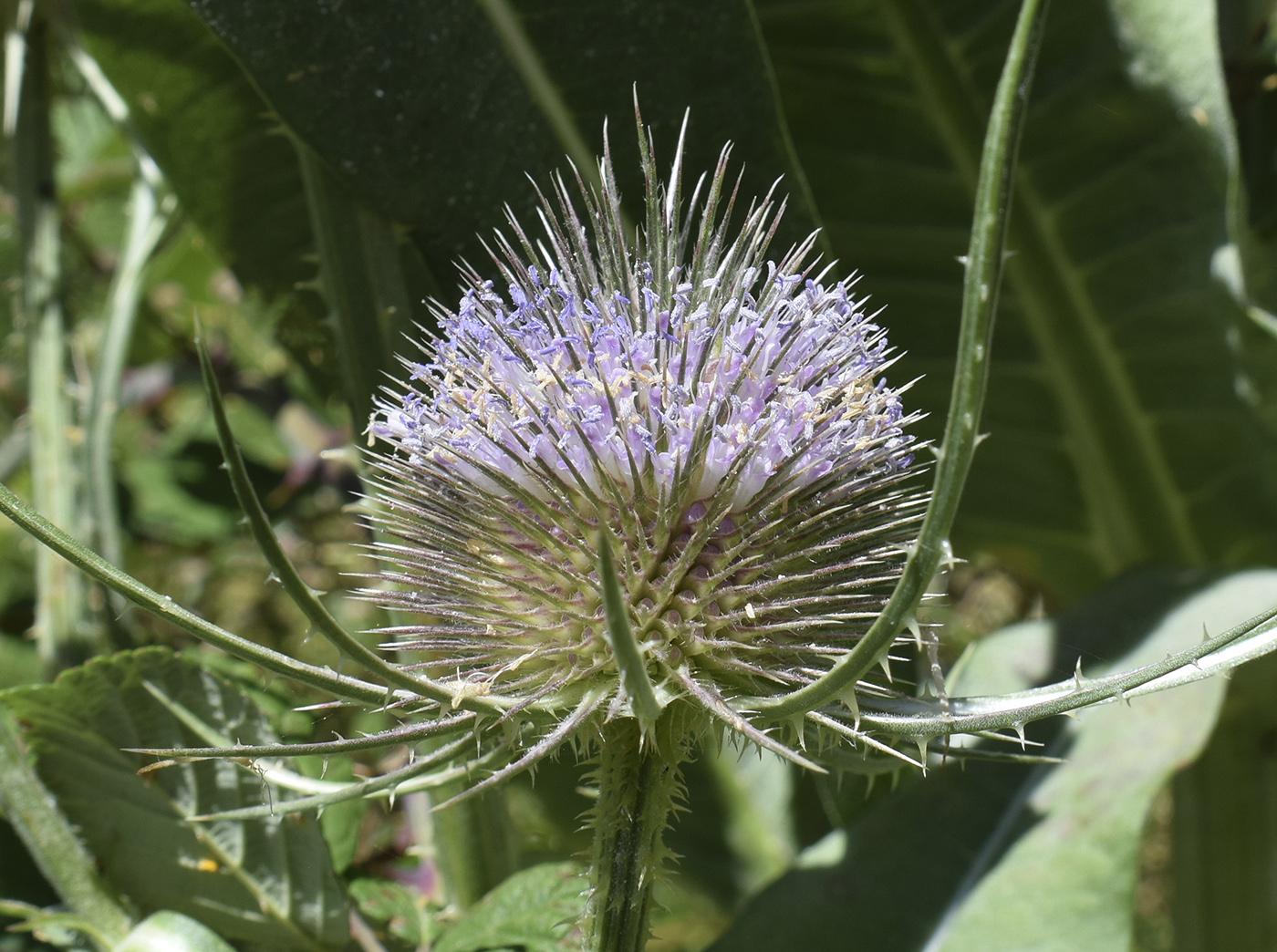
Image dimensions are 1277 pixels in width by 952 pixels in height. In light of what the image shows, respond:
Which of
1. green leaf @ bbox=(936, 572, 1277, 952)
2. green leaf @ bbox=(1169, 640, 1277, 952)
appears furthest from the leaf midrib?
green leaf @ bbox=(936, 572, 1277, 952)

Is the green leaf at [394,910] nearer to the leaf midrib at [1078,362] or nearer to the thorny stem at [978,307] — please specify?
the thorny stem at [978,307]

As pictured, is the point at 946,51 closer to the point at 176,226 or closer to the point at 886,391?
the point at 886,391

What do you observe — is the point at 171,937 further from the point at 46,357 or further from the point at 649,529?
the point at 46,357

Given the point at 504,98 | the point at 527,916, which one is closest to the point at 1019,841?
the point at 527,916

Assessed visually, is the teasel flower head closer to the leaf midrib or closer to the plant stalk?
the plant stalk

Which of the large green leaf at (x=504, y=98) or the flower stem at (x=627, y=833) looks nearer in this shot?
the flower stem at (x=627, y=833)

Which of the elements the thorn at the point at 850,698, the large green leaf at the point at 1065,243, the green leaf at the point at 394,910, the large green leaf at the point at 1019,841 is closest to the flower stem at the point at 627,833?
the thorn at the point at 850,698
